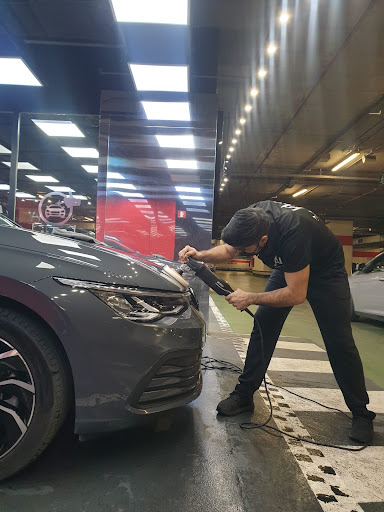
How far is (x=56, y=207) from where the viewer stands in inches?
268

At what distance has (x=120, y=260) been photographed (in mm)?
1932

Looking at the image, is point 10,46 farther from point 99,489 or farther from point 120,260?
point 99,489

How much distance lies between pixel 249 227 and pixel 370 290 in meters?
4.96

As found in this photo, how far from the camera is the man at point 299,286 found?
226 cm

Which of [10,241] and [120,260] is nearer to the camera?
[10,241]

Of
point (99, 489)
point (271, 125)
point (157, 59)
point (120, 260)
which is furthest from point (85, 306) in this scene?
point (271, 125)

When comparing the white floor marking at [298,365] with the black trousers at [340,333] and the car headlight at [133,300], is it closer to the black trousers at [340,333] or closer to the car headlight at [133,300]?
the black trousers at [340,333]

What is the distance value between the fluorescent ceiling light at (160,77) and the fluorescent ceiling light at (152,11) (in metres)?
0.81

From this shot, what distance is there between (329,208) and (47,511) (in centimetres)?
2548

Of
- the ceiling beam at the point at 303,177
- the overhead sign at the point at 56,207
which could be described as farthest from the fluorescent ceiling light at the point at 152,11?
the ceiling beam at the point at 303,177

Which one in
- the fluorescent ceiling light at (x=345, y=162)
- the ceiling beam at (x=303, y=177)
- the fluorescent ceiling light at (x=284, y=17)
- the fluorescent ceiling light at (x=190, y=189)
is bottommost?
the fluorescent ceiling light at (x=190, y=189)

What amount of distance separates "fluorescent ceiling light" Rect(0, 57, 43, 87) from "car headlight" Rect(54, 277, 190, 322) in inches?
193

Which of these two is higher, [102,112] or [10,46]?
[10,46]

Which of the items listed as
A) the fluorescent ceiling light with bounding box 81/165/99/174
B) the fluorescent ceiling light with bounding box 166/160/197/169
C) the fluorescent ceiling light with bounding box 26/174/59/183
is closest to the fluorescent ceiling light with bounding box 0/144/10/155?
the fluorescent ceiling light with bounding box 26/174/59/183
